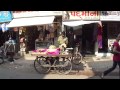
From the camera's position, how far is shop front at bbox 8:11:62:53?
58.7 feet

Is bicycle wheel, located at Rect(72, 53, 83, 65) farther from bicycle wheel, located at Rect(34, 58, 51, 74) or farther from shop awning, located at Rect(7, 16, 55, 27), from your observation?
shop awning, located at Rect(7, 16, 55, 27)

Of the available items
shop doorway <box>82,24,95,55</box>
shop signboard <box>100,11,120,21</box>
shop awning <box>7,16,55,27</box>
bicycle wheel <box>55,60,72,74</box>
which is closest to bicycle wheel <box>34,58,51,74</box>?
bicycle wheel <box>55,60,72,74</box>

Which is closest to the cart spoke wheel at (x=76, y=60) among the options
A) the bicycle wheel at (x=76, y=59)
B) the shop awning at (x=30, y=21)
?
the bicycle wheel at (x=76, y=59)

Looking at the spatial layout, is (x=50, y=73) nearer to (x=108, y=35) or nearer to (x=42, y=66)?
(x=42, y=66)

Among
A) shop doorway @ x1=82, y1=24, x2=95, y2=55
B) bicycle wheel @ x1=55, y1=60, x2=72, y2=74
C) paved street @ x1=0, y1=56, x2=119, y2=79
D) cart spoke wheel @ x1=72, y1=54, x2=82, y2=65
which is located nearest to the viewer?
paved street @ x1=0, y1=56, x2=119, y2=79

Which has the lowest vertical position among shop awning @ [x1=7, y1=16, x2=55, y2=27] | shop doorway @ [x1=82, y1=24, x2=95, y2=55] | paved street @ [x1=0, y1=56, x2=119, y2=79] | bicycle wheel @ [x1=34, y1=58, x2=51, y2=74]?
paved street @ [x1=0, y1=56, x2=119, y2=79]

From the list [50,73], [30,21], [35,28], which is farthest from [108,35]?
[50,73]

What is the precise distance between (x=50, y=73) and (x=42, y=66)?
46 cm

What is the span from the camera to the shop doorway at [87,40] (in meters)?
19.1

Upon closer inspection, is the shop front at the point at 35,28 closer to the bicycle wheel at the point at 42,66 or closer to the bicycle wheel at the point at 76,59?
the bicycle wheel at the point at 76,59

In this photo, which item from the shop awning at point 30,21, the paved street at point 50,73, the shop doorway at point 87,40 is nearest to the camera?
the paved street at point 50,73

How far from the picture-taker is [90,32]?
63.0 ft

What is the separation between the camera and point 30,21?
18.3 metres

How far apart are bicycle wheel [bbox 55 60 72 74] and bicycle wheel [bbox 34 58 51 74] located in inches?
15.2
